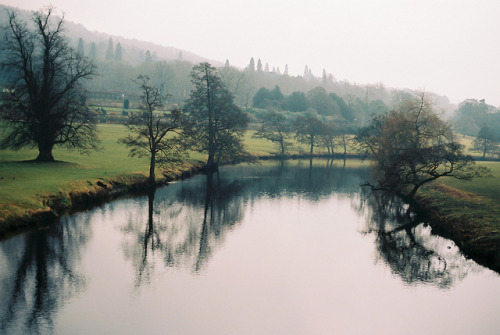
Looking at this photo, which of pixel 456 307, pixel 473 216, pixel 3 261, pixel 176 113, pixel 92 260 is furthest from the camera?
pixel 176 113

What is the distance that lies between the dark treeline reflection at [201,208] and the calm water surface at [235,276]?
204 millimetres

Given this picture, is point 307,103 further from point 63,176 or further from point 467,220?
point 467,220

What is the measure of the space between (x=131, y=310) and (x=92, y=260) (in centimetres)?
863

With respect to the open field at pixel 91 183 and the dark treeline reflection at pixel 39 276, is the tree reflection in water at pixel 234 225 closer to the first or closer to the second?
the dark treeline reflection at pixel 39 276

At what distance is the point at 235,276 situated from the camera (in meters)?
27.5

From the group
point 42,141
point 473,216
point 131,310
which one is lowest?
point 131,310

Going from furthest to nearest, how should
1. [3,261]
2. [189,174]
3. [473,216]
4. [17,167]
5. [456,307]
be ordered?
[189,174], [17,167], [473,216], [3,261], [456,307]

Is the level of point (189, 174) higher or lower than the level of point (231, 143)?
lower

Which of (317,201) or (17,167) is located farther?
(317,201)

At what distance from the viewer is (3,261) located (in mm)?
26953

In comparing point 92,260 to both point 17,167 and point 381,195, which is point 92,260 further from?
point 381,195

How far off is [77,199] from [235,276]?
901 inches

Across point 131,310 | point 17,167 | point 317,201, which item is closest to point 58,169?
point 17,167

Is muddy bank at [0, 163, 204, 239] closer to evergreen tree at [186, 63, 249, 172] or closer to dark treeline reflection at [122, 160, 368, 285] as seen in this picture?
dark treeline reflection at [122, 160, 368, 285]
